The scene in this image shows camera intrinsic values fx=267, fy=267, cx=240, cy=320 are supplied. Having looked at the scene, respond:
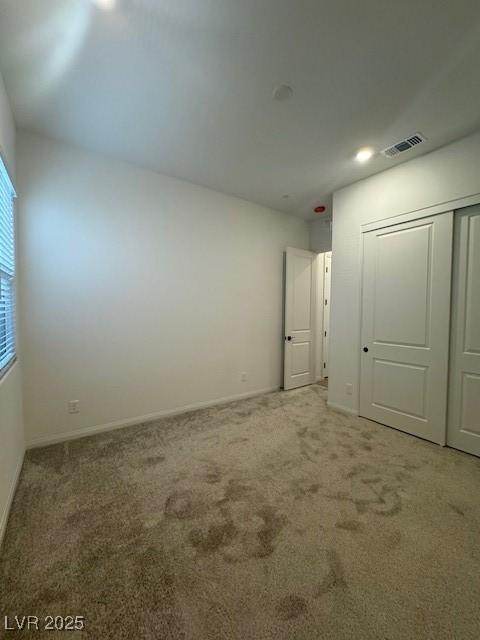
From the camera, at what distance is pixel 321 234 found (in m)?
4.57

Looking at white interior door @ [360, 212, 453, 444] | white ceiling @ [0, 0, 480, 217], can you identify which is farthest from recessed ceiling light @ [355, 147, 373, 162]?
white interior door @ [360, 212, 453, 444]

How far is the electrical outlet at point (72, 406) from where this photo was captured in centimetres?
266

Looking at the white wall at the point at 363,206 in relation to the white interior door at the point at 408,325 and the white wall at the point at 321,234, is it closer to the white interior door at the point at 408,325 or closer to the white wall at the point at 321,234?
the white interior door at the point at 408,325

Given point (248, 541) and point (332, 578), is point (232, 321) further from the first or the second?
point (332, 578)

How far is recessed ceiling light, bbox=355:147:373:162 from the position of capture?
2.62 m

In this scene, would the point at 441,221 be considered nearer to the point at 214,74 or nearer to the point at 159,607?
the point at 214,74

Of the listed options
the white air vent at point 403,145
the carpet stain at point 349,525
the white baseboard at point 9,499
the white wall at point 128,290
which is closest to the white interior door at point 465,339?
the white air vent at point 403,145

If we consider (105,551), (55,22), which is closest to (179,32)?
(55,22)

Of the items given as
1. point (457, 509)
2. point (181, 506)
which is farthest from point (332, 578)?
point (457, 509)

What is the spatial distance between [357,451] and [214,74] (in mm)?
3211

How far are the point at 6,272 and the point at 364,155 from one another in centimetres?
332

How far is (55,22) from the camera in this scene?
1.50m

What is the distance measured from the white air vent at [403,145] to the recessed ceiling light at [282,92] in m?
1.24

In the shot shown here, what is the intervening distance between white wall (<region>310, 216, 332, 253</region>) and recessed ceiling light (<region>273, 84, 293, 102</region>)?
269 centimetres
